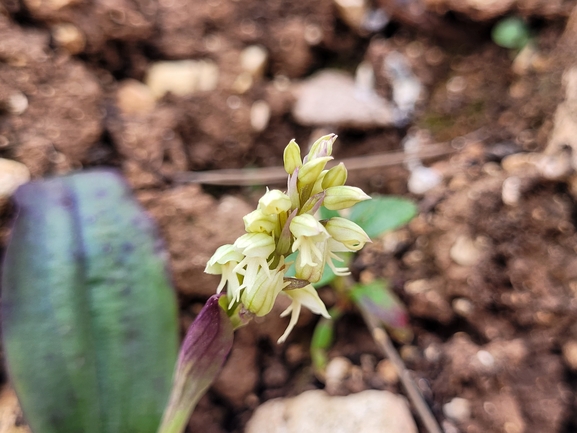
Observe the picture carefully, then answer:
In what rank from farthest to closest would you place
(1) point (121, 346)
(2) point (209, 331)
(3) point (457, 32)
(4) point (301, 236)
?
(3) point (457, 32) < (1) point (121, 346) < (2) point (209, 331) < (4) point (301, 236)

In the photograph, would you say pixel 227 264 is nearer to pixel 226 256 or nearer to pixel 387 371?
pixel 226 256

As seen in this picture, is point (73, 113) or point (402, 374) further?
point (73, 113)

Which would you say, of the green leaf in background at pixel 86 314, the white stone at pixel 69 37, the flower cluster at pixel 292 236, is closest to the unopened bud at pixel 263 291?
the flower cluster at pixel 292 236

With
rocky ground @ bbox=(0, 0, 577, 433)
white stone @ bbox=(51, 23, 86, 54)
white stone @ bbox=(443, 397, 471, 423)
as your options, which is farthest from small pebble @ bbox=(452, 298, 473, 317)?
white stone @ bbox=(51, 23, 86, 54)

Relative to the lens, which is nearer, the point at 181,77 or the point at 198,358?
the point at 198,358

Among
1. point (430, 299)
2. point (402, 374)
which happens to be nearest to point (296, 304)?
point (402, 374)

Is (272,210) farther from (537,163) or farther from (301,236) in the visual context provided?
(537,163)

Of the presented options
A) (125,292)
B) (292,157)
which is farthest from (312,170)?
(125,292)

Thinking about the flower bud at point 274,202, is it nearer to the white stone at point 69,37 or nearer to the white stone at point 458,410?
the white stone at point 458,410
